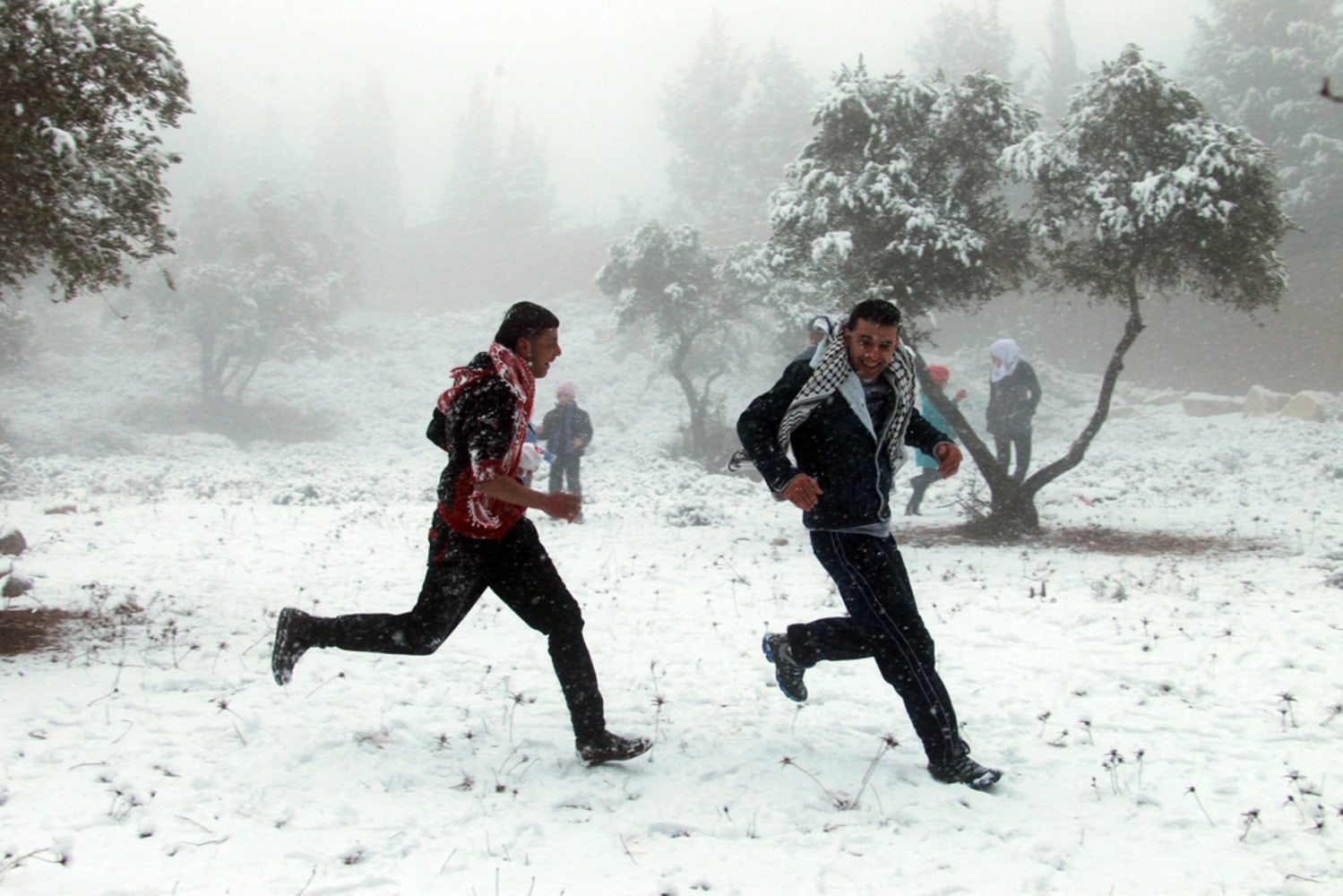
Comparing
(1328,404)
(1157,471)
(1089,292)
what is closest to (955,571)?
(1089,292)

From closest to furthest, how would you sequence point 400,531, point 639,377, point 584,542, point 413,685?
1. point 413,685
2. point 584,542
3. point 400,531
4. point 639,377

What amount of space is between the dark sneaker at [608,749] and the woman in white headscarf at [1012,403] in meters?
9.88

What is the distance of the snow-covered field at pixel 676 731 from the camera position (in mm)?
3221

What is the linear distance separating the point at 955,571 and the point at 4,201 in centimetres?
904

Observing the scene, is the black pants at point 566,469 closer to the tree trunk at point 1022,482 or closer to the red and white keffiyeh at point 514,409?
the tree trunk at point 1022,482

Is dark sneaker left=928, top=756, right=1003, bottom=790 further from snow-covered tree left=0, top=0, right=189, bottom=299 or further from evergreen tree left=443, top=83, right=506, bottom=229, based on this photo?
evergreen tree left=443, top=83, right=506, bottom=229

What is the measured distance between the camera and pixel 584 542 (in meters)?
11.4

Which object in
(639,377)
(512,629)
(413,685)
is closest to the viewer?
(413,685)

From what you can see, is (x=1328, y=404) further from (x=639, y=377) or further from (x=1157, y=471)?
(x=639, y=377)

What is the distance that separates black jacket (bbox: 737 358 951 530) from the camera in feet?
12.9

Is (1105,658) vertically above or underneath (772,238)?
underneath

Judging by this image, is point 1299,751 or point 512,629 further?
point 512,629

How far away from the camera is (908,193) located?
1213 cm

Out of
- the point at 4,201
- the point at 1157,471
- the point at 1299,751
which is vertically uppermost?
the point at 4,201
